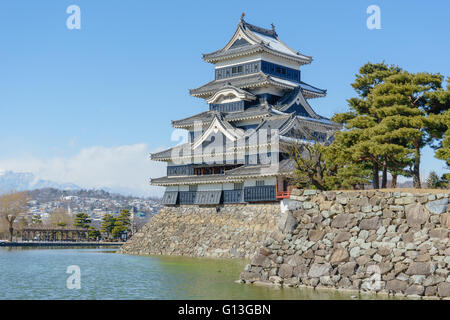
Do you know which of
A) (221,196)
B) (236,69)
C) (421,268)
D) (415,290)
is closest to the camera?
(415,290)

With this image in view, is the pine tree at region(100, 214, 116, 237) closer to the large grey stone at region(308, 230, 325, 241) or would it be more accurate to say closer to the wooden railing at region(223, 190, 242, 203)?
the wooden railing at region(223, 190, 242, 203)

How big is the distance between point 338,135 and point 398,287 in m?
9.11

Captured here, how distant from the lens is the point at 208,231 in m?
33.6

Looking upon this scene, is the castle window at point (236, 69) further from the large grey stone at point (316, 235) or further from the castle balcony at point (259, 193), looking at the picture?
the large grey stone at point (316, 235)

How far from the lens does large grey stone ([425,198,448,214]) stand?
15.2 metres

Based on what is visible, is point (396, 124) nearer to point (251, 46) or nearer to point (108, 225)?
point (251, 46)

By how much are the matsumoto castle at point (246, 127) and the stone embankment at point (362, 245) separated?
1371 centimetres

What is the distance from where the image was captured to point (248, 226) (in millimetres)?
31859

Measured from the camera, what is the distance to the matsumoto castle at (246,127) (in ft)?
107

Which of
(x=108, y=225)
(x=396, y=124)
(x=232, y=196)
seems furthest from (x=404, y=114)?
(x=108, y=225)

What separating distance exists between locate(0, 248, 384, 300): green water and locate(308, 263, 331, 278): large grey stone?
60 cm

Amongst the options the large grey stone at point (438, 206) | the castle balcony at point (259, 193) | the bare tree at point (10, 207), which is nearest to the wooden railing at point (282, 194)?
the castle balcony at point (259, 193)

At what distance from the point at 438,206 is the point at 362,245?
7.29 feet
